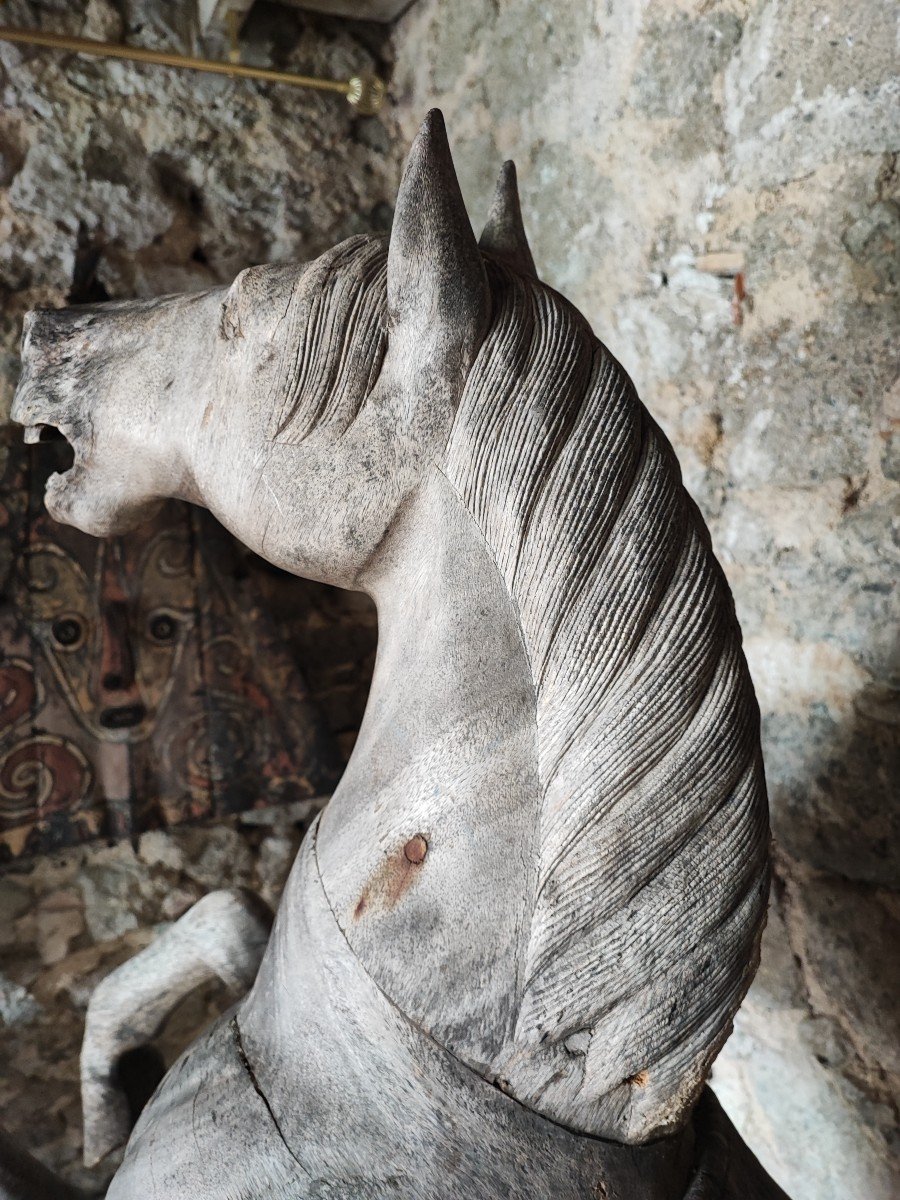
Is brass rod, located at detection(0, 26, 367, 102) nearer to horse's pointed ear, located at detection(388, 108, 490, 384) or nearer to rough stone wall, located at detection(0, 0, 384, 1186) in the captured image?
rough stone wall, located at detection(0, 0, 384, 1186)

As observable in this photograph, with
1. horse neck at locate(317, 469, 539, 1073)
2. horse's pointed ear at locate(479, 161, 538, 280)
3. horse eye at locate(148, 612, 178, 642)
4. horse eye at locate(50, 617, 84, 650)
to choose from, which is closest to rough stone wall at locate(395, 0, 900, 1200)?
horse's pointed ear at locate(479, 161, 538, 280)

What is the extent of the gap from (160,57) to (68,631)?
1029 millimetres

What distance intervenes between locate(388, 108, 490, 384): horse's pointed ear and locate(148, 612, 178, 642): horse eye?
114 cm

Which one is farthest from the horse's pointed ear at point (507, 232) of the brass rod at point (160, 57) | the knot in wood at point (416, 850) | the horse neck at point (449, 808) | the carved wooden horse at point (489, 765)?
the brass rod at point (160, 57)

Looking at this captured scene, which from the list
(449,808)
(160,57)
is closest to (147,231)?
(160,57)

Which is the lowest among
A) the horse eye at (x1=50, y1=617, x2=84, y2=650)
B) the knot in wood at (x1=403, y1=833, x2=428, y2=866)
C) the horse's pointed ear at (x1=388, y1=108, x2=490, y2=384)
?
the horse eye at (x1=50, y1=617, x2=84, y2=650)

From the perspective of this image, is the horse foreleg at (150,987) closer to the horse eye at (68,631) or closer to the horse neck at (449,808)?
the horse neck at (449,808)

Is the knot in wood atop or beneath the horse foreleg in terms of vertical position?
atop

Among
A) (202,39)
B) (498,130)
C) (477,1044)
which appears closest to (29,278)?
(202,39)

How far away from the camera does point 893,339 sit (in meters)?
1.10

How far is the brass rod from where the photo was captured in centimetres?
150

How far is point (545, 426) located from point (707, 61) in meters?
0.96

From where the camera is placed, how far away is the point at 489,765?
700mm

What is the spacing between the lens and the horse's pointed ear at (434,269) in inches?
25.9
